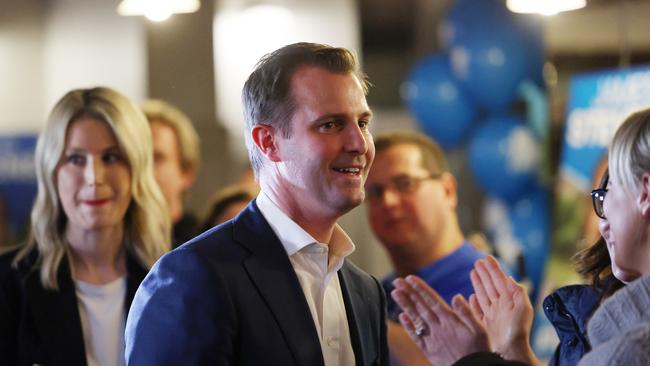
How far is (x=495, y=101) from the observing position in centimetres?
469

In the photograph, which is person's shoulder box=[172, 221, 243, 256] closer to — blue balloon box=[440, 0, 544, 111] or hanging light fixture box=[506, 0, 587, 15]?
blue balloon box=[440, 0, 544, 111]

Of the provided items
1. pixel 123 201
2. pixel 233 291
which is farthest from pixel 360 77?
pixel 123 201

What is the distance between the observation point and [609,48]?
5.11 m

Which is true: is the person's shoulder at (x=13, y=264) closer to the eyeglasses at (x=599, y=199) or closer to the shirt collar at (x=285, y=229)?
the shirt collar at (x=285, y=229)

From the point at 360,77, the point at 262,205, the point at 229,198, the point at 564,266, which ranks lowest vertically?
the point at 564,266

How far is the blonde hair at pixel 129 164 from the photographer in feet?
8.07

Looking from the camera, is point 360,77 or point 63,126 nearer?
point 360,77

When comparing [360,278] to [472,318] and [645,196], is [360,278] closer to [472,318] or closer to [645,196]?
[472,318]

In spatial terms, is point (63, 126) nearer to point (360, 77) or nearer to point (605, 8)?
point (360, 77)

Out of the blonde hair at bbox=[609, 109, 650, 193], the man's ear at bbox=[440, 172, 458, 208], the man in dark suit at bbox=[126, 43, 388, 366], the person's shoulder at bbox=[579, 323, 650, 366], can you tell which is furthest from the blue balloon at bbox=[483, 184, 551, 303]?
the person's shoulder at bbox=[579, 323, 650, 366]

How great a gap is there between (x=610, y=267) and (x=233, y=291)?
89cm

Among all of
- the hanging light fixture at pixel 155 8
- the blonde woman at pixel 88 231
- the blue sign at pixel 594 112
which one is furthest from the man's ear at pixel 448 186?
the hanging light fixture at pixel 155 8

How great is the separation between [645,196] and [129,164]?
1.39 meters

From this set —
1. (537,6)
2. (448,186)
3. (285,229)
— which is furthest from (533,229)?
(285,229)
